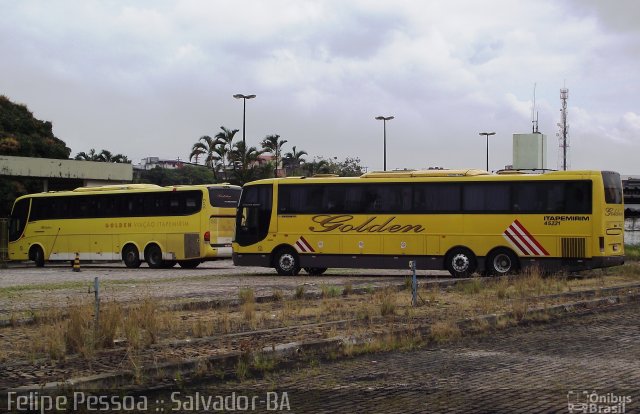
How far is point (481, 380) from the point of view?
28.4 feet

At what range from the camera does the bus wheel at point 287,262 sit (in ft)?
92.4

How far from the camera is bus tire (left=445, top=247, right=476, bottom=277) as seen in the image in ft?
85.6

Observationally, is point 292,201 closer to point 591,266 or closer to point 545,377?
point 591,266

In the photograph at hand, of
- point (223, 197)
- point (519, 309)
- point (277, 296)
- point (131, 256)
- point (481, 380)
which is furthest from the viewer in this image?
point (131, 256)

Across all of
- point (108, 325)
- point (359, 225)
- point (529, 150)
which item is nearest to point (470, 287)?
point (359, 225)

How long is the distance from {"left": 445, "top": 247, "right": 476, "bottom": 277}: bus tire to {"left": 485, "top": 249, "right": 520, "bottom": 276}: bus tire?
517 millimetres

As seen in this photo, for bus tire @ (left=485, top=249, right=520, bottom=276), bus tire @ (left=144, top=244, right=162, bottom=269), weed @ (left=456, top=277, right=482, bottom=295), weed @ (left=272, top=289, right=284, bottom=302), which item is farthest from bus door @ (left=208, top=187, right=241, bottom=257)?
weed @ (left=272, top=289, right=284, bottom=302)

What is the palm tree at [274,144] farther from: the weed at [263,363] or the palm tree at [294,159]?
the weed at [263,363]

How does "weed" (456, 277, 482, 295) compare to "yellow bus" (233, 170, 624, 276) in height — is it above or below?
below

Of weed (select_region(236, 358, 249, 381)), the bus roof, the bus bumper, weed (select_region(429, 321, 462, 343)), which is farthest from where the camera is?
the bus bumper

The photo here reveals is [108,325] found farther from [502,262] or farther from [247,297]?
[502,262]

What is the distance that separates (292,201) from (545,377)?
65.8 feet

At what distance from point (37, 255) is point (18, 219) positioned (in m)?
2.01

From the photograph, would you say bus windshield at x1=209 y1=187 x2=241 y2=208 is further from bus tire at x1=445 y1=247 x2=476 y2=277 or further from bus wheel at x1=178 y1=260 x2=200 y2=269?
bus tire at x1=445 y1=247 x2=476 y2=277
